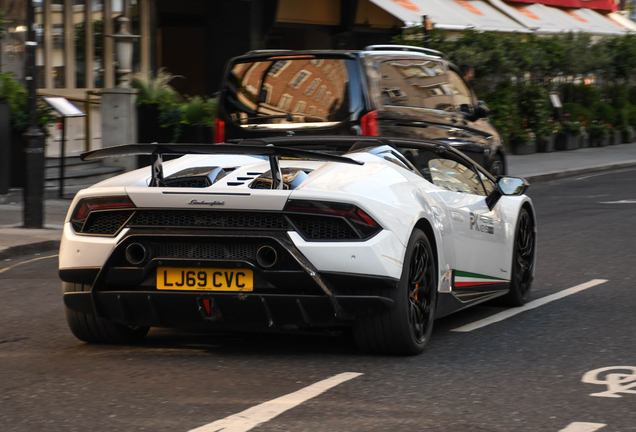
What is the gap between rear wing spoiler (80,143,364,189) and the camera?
208 inches

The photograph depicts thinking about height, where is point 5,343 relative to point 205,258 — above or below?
below

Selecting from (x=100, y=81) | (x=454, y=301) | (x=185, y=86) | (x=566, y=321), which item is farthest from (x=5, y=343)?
(x=185, y=86)

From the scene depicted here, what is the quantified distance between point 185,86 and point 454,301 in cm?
1976

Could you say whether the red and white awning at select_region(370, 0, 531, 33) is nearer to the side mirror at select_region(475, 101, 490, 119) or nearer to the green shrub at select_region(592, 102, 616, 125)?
the green shrub at select_region(592, 102, 616, 125)

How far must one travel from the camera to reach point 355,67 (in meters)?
10.7

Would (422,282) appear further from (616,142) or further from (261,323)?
(616,142)

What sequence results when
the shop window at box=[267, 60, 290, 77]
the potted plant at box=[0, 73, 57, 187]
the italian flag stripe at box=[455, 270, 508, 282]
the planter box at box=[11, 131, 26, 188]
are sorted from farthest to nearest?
the planter box at box=[11, 131, 26, 188] < the potted plant at box=[0, 73, 57, 187] < the shop window at box=[267, 60, 290, 77] < the italian flag stripe at box=[455, 270, 508, 282]

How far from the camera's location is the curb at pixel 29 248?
10435 millimetres

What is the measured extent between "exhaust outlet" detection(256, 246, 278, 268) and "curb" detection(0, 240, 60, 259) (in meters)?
5.63

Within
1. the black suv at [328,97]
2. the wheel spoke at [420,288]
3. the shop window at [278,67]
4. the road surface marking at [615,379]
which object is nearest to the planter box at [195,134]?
the black suv at [328,97]

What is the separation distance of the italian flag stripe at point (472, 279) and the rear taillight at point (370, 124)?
146 inches

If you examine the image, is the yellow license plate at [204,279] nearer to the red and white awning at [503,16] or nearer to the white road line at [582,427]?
the white road line at [582,427]

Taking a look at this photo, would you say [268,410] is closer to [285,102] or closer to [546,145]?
[285,102]

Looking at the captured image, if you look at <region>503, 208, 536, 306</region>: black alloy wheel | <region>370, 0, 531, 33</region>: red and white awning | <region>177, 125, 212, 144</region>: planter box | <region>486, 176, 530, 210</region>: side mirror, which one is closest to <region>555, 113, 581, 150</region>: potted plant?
<region>370, 0, 531, 33</region>: red and white awning
